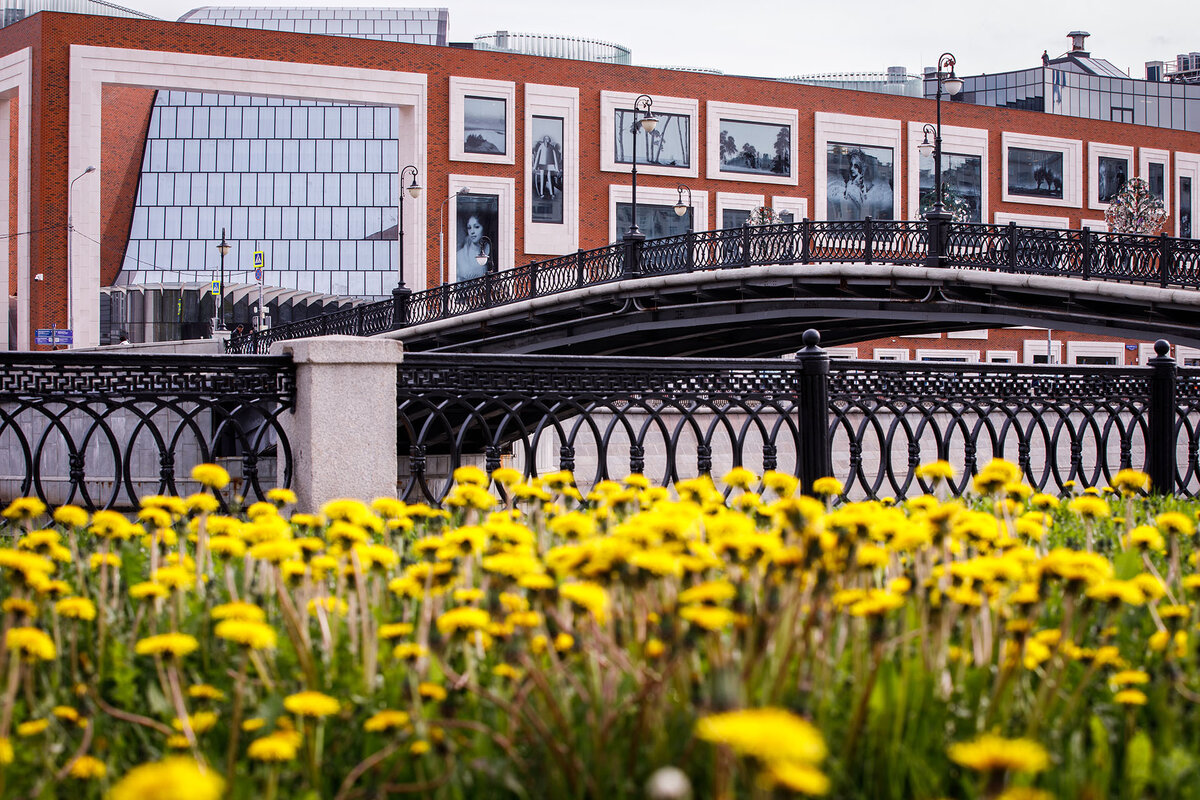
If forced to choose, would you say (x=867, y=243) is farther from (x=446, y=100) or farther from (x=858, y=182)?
(x=858, y=182)

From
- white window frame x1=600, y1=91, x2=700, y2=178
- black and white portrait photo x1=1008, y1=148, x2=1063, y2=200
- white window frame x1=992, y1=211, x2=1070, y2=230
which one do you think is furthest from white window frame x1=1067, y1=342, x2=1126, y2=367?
white window frame x1=600, y1=91, x2=700, y2=178

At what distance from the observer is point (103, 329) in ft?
192

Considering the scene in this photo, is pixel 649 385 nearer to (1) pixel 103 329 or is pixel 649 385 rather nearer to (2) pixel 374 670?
(2) pixel 374 670

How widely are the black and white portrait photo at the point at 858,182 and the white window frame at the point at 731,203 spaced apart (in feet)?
13.3

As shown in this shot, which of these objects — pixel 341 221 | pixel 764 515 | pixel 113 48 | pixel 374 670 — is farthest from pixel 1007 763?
pixel 341 221

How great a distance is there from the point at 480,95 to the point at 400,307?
19.3 metres

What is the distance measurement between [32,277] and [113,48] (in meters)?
9.03

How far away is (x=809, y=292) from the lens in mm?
24250

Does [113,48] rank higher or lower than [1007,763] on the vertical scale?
higher

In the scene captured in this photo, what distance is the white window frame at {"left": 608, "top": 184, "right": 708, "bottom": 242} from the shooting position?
49000 millimetres

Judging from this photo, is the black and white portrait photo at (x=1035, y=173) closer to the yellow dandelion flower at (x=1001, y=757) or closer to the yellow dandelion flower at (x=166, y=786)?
the yellow dandelion flower at (x=1001, y=757)

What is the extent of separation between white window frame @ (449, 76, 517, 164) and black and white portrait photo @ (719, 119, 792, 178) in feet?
30.8

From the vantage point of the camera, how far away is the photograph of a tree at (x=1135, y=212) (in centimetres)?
4972

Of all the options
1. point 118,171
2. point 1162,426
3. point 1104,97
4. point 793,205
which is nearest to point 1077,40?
point 1104,97
